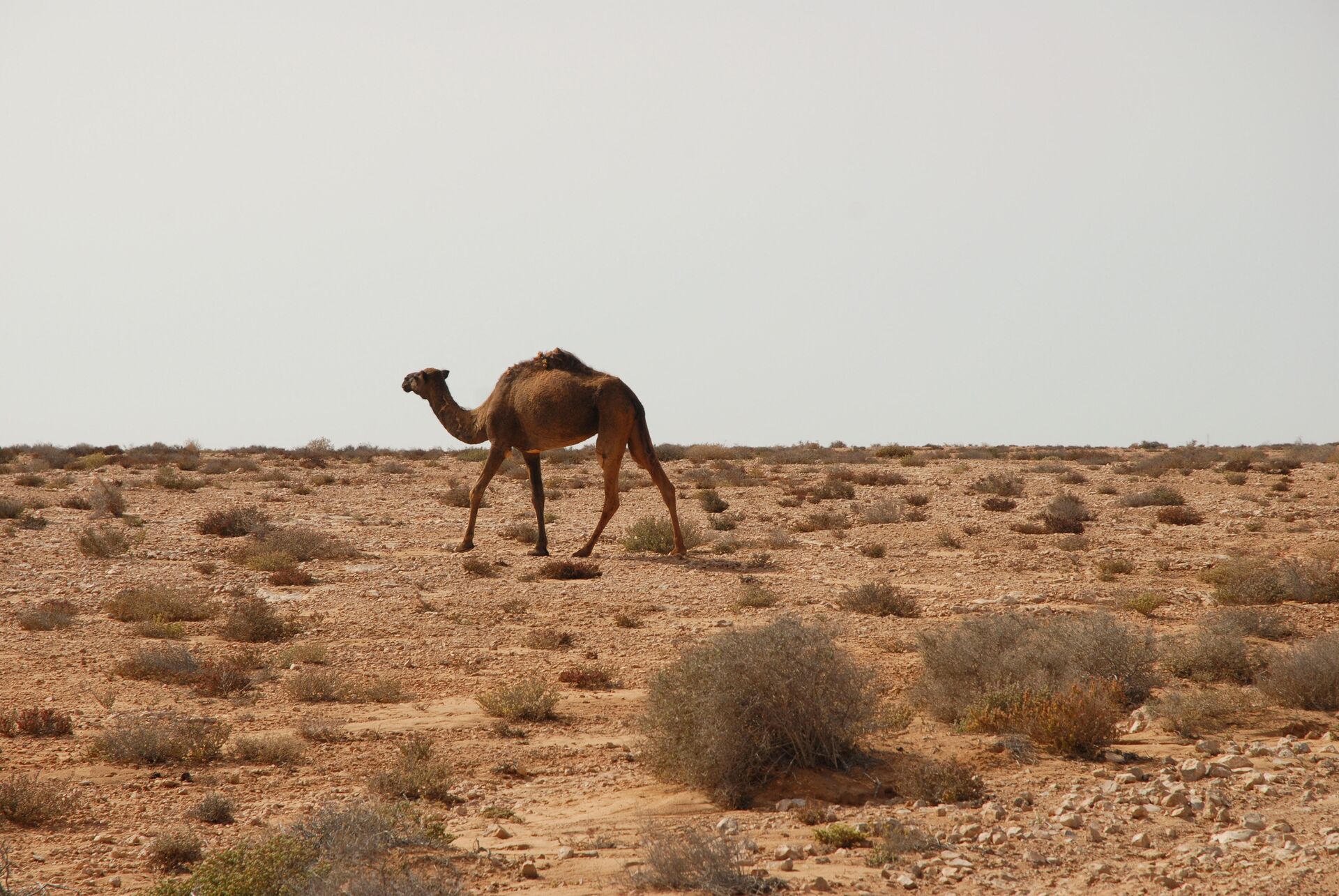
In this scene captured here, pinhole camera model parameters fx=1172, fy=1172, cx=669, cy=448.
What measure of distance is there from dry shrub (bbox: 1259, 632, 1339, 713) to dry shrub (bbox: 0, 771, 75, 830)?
858 cm

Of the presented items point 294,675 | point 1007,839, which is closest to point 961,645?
point 1007,839

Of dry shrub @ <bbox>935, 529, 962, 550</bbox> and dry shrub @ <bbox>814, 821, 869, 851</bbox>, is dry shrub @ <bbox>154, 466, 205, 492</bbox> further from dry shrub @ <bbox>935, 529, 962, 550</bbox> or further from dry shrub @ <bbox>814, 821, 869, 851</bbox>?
dry shrub @ <bbox>814, 821, 869, 851</bbox>

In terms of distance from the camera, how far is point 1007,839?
6336mm

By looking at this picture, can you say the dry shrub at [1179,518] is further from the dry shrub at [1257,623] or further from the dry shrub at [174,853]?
the dry shrub at [174,853]

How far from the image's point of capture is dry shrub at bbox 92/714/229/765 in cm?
816

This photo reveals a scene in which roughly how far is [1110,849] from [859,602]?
7.16 meters

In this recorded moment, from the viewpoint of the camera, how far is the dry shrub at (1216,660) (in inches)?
393

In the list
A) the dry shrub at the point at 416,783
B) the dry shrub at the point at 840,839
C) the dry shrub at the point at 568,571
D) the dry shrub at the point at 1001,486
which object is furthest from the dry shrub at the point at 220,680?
the dry shrub at the point at 1001,486

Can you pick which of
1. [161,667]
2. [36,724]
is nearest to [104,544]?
[161,667]

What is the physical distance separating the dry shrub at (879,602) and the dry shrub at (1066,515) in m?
6.64

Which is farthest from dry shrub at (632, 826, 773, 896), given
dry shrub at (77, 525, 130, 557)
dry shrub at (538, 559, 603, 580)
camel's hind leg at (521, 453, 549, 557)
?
dry shrub at (77, 525, 130, 557)

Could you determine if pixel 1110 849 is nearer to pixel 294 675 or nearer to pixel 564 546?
pixel 294 675

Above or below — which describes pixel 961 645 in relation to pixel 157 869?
above

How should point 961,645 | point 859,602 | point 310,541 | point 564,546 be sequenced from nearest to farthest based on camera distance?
point 961,645, point 859,602, point 310,541, point 564,546
